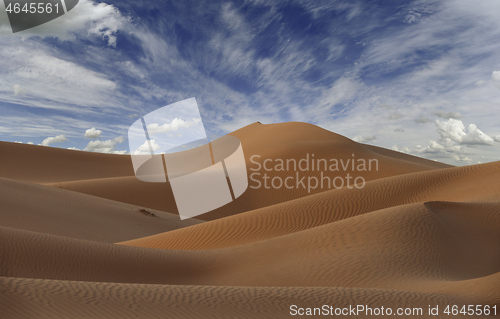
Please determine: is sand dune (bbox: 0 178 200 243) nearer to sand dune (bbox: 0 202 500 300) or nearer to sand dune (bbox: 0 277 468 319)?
sand dune (bbox: 0 202 500 300)

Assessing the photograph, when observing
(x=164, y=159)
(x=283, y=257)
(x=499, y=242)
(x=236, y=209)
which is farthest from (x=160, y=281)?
(x=164, y=159)

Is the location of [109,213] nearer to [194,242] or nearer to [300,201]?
[194,242]

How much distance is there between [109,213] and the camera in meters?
15.9

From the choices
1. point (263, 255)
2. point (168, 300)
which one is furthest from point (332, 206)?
point (168, 300)
